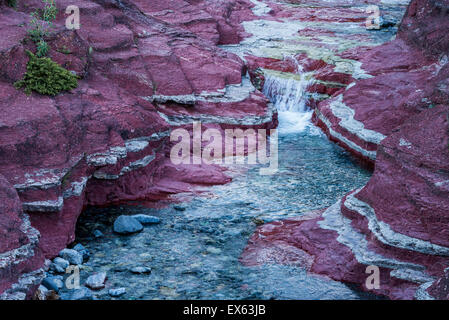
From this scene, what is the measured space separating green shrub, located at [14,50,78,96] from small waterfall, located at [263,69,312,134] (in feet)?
20.4

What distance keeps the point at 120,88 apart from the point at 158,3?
6.95 meters

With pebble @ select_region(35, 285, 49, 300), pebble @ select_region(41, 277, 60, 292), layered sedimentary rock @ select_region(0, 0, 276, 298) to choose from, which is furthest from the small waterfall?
pebble @ select_region(35, 285, 49, 300)

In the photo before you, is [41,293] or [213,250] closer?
[41,293]

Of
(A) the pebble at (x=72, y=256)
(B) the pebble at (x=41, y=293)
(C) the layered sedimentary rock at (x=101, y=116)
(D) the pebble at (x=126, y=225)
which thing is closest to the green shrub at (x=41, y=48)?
(C) the layered sedimentary rock at (x=101, y=116)

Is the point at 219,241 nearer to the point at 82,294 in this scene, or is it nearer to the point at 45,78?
the point at 82,294

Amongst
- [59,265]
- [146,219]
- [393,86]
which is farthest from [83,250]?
[393,86]

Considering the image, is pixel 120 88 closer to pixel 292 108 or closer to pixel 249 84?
pixel 249 84

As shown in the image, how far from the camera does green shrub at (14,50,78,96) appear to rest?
7.95 meters

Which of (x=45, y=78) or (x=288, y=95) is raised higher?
(x=45, y=78)

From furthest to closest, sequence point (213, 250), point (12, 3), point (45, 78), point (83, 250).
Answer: point (12, 3)
point (45, 78)
point (213, 250)
point (83, 250)

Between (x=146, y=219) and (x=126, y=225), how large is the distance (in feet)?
1.22

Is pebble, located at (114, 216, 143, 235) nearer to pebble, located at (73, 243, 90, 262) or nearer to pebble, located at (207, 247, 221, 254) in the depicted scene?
pebble, located at (73, 243, 90, 262)

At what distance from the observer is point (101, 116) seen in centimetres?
840

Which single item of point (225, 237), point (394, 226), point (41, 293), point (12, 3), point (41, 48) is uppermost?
point (12, 3)
